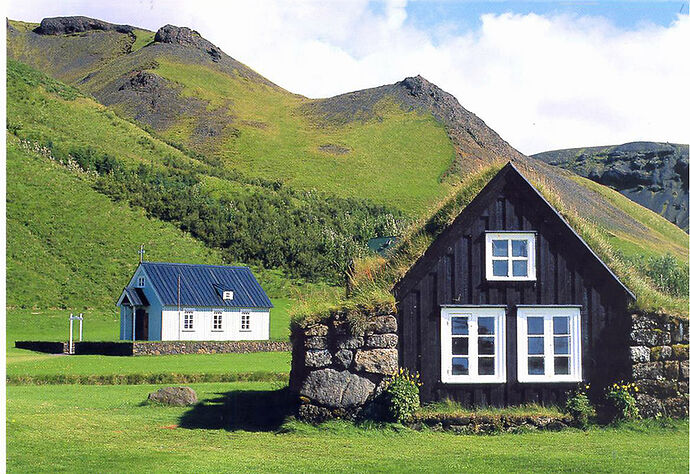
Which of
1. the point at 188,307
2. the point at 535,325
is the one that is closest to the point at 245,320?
the point at 188,307

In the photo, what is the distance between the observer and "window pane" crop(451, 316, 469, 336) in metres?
19.2

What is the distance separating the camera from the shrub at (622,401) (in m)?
18.9

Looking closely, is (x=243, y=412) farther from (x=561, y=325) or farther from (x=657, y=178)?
(x=657, y=178)

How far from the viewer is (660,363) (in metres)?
19.1

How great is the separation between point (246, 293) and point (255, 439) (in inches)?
1660

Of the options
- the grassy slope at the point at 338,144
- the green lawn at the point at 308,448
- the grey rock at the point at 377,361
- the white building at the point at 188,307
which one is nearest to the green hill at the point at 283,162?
the grassy slope at the point at 338,144

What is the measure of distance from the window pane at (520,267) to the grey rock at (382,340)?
115 inches

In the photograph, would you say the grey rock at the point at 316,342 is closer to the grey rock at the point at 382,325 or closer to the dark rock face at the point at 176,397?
the grey rock at the point at 382,325

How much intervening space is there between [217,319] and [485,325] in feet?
132

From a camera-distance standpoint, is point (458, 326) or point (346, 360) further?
point (458, 326)

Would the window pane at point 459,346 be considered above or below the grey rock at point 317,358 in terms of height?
above

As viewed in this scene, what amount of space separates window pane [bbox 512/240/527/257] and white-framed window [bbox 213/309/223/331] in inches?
1575

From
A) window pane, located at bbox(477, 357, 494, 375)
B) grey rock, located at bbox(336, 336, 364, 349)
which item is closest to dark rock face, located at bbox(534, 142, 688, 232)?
window pane, located at bbox(477, 357, 494, 375)

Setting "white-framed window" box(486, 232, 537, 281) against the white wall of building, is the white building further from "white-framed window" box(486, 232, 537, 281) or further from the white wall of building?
"white-framed window" box(486, 232, 537, 281)
